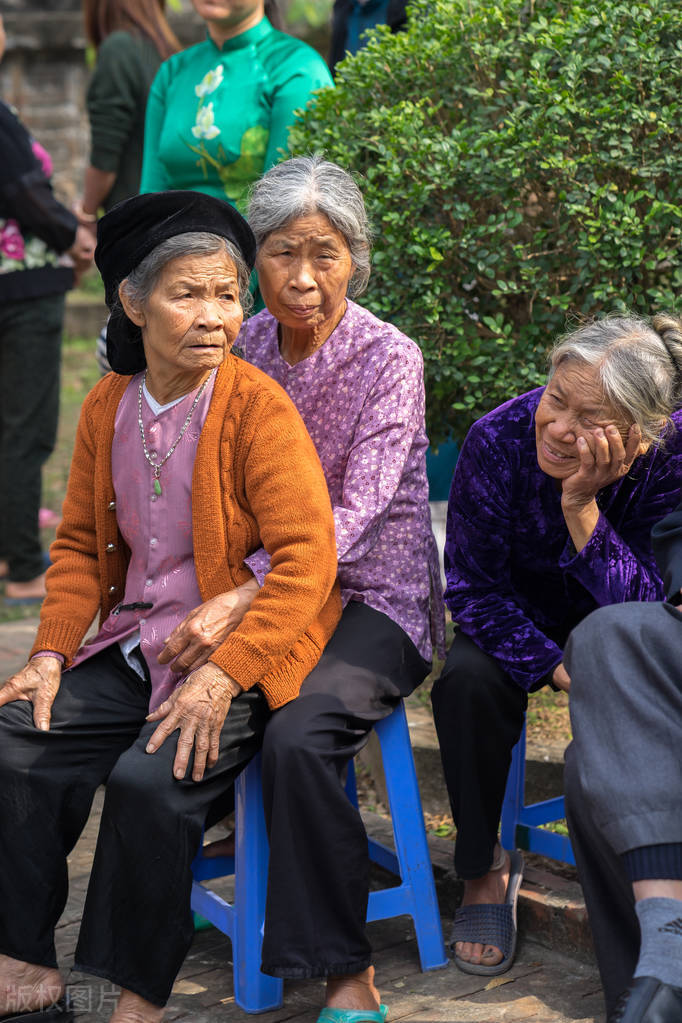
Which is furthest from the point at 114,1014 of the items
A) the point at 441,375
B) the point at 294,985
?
the point at 441,375

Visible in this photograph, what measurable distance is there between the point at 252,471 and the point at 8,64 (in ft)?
37.9

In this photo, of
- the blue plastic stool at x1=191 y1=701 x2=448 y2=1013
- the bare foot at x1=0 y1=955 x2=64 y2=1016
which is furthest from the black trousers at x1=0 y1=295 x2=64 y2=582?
the bare foot at x1=0 y1=955 x2=64 y2=1016

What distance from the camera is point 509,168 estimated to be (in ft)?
11.0

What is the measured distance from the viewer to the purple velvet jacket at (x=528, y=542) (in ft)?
9.61

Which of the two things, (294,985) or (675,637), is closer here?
(675,637)

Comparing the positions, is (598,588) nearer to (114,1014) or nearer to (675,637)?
(675,637)

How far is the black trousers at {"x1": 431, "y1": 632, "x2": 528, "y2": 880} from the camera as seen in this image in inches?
116

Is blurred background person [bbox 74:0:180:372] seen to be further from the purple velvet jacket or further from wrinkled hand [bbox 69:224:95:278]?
the purple velvet jacket

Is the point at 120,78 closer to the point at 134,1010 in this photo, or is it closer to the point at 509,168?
the point at 509,168

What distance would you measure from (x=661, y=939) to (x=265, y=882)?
3.14 feet

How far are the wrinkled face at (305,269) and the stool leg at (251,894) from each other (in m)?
1.08

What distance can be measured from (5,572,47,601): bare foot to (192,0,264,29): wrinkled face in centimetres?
289

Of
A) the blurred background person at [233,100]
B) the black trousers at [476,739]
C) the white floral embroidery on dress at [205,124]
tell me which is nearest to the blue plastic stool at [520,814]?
the black trousers at [476,739]

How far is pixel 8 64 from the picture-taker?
42.8 ft
